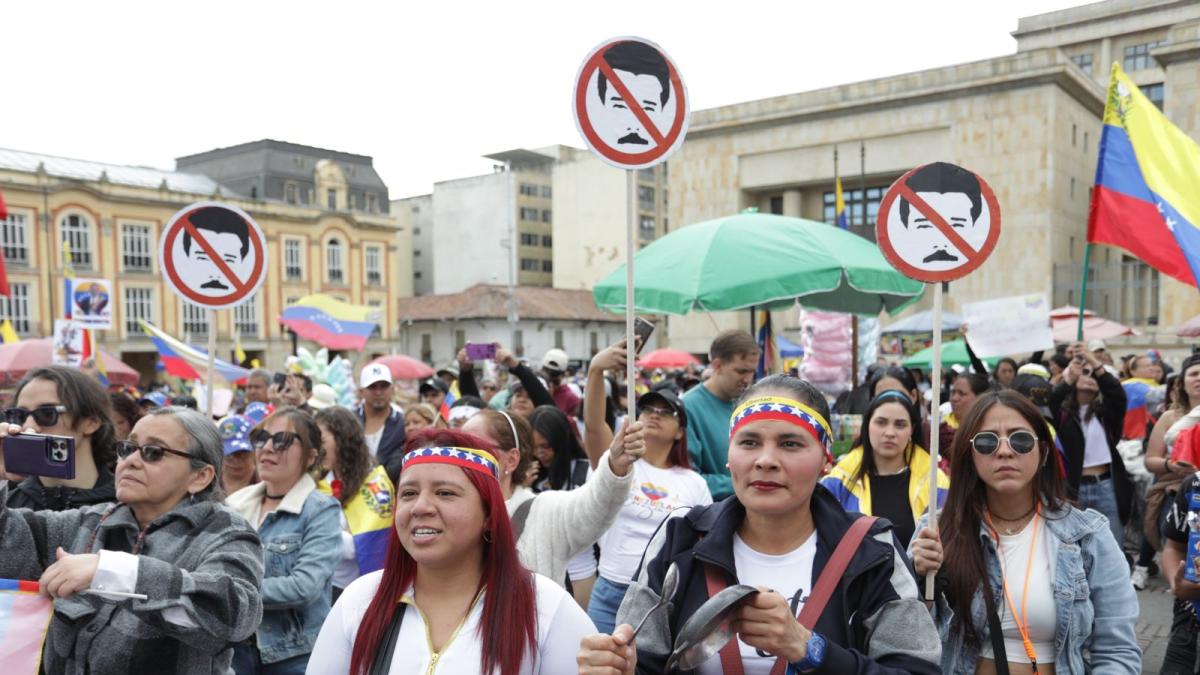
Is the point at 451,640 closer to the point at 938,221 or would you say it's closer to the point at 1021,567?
the point at 1021,567

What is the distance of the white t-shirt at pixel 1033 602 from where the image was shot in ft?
9.73

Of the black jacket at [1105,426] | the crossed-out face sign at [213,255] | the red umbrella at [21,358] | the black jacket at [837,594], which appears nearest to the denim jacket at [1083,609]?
the black jacket at [837,594]

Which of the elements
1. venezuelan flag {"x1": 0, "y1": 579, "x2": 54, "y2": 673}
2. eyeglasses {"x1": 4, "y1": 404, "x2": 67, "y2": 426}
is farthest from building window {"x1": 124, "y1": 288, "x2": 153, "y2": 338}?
venezuelan flag {"x1": 0, "y1": 579, "x2": 54, "y2": 673}

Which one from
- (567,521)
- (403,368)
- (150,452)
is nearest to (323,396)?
(403,368)

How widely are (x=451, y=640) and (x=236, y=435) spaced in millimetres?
2744

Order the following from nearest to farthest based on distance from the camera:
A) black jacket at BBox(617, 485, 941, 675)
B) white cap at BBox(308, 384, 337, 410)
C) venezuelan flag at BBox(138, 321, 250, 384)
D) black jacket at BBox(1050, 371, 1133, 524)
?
1. black jacket at BBox(617, 485, 941, 675)
2. black jacket at BBox(1050, 371, 1133, 524)
3. white cap at BBox(308, 384, 337, 410)
4. venezuelan flag at BBox(138, 321, 250, 384)

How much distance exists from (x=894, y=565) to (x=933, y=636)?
191 millimetres

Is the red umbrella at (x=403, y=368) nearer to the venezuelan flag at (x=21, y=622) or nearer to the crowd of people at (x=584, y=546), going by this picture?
the crowd of people at (x=584, y=546)

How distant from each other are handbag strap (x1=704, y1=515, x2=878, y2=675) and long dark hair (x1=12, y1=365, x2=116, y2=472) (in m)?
2.59

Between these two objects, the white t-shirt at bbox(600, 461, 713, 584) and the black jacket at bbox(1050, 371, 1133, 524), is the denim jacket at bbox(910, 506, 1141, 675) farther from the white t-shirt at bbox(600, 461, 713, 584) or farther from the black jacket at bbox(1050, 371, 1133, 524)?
the black jacket at bbox(1050, 371, 1133, 524)

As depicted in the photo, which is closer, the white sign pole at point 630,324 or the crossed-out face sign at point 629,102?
the white sign pole at point 630,324

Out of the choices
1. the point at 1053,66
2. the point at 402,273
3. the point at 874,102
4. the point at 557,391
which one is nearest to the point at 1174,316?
the point at 1053,66

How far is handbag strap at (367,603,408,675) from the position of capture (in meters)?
2.32

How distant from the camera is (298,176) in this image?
59.1 m
